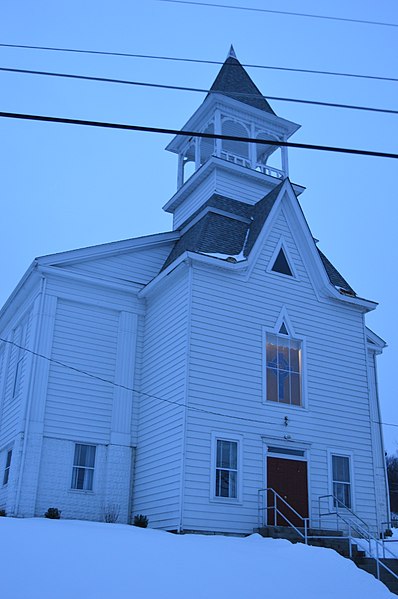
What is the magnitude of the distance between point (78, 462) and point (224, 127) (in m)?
15.2

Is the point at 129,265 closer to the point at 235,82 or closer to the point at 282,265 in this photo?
the point at 282,265

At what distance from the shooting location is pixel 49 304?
22047 millimetres

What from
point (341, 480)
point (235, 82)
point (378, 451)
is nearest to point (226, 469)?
point (341, 480)

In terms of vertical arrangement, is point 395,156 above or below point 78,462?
above

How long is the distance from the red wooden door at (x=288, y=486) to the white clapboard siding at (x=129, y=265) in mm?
7928

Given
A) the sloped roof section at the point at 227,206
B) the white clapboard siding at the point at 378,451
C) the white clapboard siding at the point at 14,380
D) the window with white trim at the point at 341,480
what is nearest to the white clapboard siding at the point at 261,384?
the window with white trim at the point at 341,480

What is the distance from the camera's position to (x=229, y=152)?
2789cm

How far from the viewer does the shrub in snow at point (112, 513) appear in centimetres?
2056

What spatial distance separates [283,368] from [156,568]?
10.0 m

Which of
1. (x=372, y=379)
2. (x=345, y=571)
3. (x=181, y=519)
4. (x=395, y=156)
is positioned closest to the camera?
(x=395, y=156)

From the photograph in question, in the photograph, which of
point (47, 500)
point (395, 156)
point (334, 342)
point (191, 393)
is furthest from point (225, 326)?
point (395, 156)

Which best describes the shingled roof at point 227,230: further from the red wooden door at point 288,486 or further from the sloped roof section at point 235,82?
the sloped roof section at point 235,82

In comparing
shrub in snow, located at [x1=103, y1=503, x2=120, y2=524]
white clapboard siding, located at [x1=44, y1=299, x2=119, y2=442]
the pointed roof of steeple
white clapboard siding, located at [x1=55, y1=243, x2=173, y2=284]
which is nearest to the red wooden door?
shrub in snow, located at [x1=103, y1=503, x2=120, y2=524]

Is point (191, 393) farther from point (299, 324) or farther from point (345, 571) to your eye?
point (345, 571)
